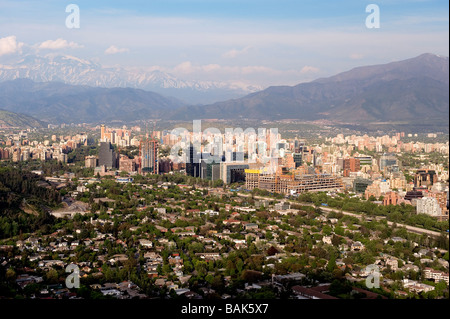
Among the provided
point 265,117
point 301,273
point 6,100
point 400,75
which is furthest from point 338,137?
point 301,273

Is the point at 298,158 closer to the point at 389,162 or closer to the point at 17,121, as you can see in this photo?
the point at 389,162

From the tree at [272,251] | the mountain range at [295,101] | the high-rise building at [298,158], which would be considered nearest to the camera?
the tree at [272,251]

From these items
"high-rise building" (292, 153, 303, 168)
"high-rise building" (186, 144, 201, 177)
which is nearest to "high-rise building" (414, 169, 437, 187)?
"high-rise building" (292, 153, 303, 168)

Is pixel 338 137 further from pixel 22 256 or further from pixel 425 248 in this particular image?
pixel 22 256

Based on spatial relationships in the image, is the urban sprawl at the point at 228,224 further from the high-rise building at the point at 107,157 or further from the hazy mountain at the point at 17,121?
the hazy mountain at the point at 17,121

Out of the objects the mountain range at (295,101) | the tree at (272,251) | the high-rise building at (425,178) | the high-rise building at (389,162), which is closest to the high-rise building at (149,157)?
the mountain range at (295,101)

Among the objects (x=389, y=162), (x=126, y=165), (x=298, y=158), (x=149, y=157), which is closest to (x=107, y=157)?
(x=126, y=165)
